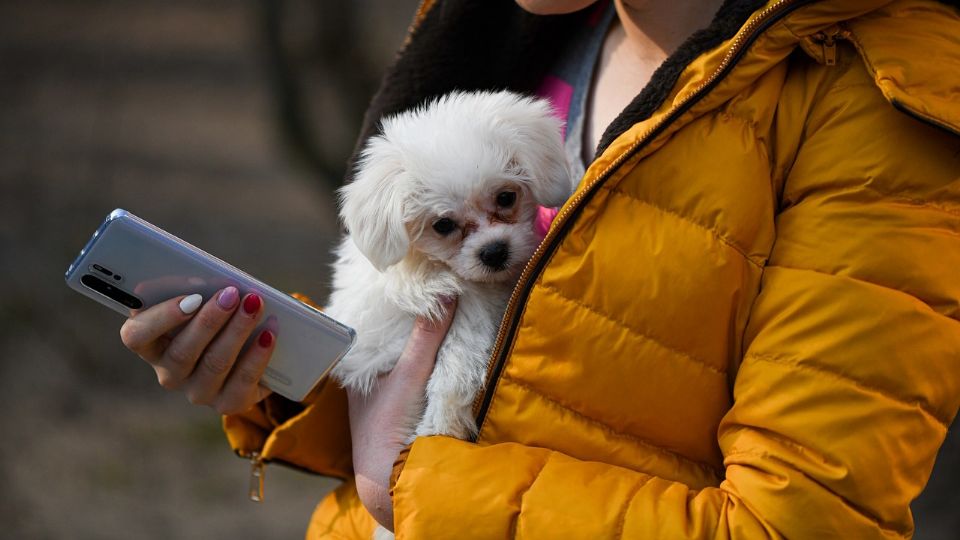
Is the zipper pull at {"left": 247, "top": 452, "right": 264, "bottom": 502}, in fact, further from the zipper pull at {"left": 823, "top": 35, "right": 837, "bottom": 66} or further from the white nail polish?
the zipper pull at {"left": 823, "top": 35, "right": 837, "bottom": 66}

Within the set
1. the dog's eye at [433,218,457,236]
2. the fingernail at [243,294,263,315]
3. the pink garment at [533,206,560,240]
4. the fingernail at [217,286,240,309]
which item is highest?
the fingernail at [217,286,240,309]

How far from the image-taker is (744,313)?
1240 millimetres

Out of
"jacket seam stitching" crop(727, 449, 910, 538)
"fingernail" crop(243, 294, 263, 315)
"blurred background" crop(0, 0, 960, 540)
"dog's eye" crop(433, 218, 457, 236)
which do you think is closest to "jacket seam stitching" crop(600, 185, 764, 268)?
"jacket seam stitching" crop(727, 449, 910, 538)

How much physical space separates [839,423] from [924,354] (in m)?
0.13

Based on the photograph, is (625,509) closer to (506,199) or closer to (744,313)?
(744,313)

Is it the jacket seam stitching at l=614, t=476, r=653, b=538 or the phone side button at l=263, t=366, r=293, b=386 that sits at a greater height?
the phone side button at l=263, t=366, r=293, b=386

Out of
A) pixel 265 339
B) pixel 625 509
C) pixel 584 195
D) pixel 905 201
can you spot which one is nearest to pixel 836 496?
pixel 625 509

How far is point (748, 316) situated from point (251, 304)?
0.70 meters

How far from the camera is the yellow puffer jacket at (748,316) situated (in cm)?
111

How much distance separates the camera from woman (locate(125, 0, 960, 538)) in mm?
1109

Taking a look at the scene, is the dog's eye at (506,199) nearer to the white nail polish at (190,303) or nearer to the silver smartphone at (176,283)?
the silver smartphone at (176,283)

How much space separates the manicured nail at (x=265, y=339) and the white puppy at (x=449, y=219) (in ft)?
0.52

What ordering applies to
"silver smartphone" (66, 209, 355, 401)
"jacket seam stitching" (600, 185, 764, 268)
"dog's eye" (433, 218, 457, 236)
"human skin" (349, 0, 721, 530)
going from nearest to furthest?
"jacket seam stitching" (600, 185, 764, 268) → "silver smartphone" (66, 209, 355, 401) → "human skin" (349, 0, 721, 530) → "dog's eye" (433, 218, 457, 236)

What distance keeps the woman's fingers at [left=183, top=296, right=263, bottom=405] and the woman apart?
1.0 inches
